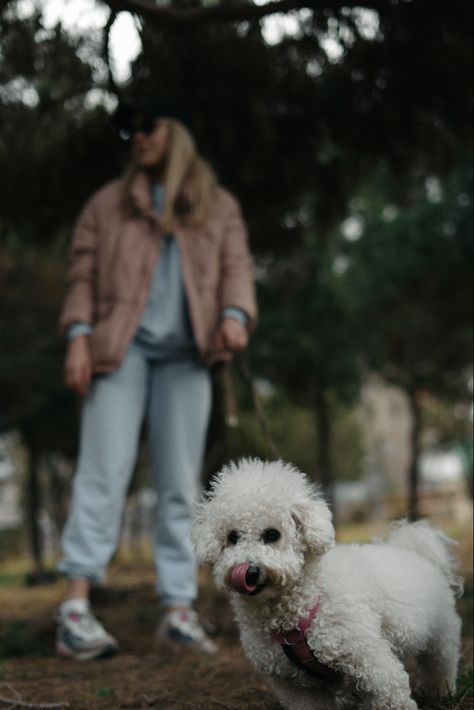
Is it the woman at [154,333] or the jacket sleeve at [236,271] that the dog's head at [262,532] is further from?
the jacket sleeve at [236,271]

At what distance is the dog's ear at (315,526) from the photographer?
6.66ft

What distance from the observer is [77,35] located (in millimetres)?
4297

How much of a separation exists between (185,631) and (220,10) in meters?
3.00

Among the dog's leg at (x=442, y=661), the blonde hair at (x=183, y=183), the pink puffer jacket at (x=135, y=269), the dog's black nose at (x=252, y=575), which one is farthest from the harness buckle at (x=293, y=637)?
the blonde hair at (x=183, y=183)

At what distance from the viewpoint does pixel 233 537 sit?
2.09m

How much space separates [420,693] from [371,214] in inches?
398

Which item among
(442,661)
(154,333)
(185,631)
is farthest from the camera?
(154,333)

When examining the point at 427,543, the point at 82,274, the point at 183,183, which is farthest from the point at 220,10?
the point at 427,543

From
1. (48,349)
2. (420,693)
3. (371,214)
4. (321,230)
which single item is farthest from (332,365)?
(420,693)

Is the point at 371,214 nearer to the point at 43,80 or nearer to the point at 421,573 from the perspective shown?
the point at 43,80

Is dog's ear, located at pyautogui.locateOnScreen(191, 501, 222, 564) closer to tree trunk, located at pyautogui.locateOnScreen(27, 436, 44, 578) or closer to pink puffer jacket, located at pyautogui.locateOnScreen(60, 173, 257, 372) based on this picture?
pink puffer jacket, located at pyautogui.locateOnScreen(60, 173, 257, 372)

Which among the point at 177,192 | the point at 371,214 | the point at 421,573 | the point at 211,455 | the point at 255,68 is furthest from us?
the point at 371,214

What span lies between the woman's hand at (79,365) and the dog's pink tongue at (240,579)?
190 centimetres

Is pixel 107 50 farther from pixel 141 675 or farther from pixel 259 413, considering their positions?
pixel 141 675
